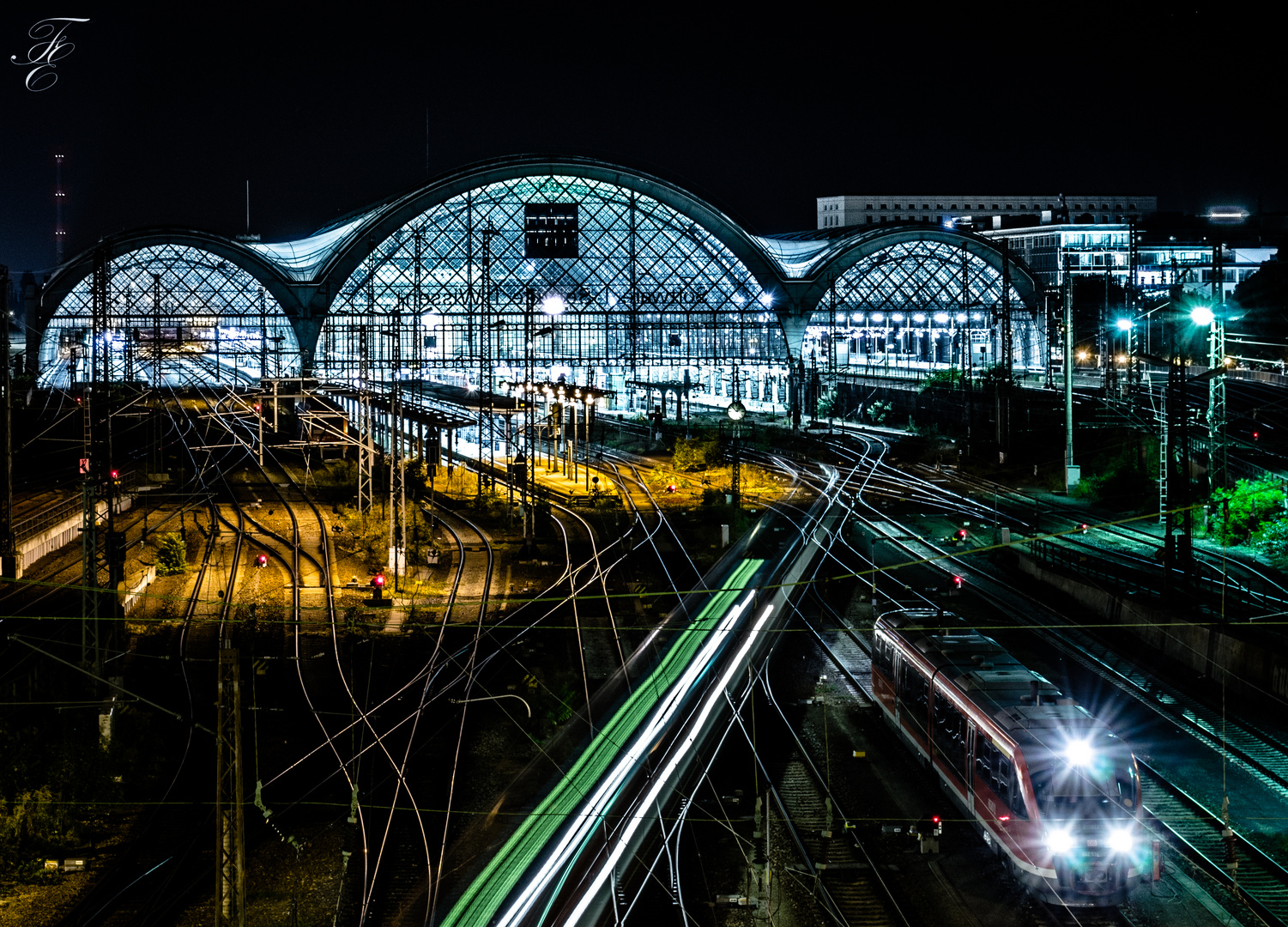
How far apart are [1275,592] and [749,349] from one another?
47065 millimetres

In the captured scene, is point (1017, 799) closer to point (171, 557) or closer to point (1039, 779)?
point (1039, 779)

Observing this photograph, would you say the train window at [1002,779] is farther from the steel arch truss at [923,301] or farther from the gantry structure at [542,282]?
the steel arch truss at [923,301]

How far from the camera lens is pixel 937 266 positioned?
6531 cm

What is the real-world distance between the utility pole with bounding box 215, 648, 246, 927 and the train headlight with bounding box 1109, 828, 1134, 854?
584cm

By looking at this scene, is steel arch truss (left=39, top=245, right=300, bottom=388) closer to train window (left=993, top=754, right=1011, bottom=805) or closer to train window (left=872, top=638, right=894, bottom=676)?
train window (left=872, top=638, right=894, bottom=676)

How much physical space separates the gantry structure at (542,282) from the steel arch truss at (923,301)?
129 millimetres

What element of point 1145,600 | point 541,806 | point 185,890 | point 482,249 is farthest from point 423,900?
point 482,249

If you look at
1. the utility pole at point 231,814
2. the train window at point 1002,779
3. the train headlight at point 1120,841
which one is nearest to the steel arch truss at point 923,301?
the train window at point 1002,779

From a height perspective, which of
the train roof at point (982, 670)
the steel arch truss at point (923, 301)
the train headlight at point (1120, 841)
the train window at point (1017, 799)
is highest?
the steel arch truss at point (923, 301)

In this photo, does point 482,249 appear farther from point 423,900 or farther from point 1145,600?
point 423,900

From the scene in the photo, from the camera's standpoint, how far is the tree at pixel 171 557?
71.8 feet

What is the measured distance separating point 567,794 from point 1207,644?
9807 millimetres

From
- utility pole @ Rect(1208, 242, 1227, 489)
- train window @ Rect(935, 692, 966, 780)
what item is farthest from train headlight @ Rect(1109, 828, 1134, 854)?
utility pole @ Rect(1208, 242, 1227, 489)

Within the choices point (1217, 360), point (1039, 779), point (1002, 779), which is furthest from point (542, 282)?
point (1039, 779)
